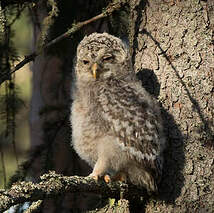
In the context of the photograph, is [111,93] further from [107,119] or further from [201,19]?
[201,19]

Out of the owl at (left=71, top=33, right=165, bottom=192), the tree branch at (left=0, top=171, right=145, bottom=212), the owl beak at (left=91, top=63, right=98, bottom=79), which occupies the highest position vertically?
the owl beak at (left=91, top=63, right=98, bottom=79)

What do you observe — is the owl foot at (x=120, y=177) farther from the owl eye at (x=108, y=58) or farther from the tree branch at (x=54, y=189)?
the owl eye at (x=108, y=58)

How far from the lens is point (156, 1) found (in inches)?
104

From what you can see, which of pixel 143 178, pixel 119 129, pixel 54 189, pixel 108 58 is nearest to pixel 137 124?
pixel 119 129

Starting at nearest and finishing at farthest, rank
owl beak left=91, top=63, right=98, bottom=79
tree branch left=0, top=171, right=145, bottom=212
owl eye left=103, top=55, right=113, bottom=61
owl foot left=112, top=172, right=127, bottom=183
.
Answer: tree branch left=0, top=171, right=145, bottom=212, owl foot left=112, top=172, right=127, bottom=183, owl beak left=91, top=63, right=98, bottom=79, owl eye left=103, top=55, right=113, bottom=61

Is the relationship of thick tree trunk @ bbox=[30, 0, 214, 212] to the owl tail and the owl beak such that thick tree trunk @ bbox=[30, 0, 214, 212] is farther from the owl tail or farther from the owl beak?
the owl beak

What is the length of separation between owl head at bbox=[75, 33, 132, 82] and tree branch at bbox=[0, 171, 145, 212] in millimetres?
732

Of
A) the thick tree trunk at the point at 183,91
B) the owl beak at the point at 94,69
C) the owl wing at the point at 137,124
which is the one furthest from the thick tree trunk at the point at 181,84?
the owl beak at the point at 94,69

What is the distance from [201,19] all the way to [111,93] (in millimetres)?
643

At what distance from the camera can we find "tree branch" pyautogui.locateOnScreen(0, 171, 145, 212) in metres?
1.69

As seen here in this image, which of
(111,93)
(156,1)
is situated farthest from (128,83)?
(156,1)

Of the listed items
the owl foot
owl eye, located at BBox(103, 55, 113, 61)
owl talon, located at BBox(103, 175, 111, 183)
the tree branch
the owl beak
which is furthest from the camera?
owl eye, located at BBox(103, 55, 113, 61)

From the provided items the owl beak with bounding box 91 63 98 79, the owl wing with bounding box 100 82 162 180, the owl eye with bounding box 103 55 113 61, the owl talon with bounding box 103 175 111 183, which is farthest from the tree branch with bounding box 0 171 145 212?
the owl eye with bounding box 103 55 113 61

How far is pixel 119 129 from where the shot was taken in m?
2.41
